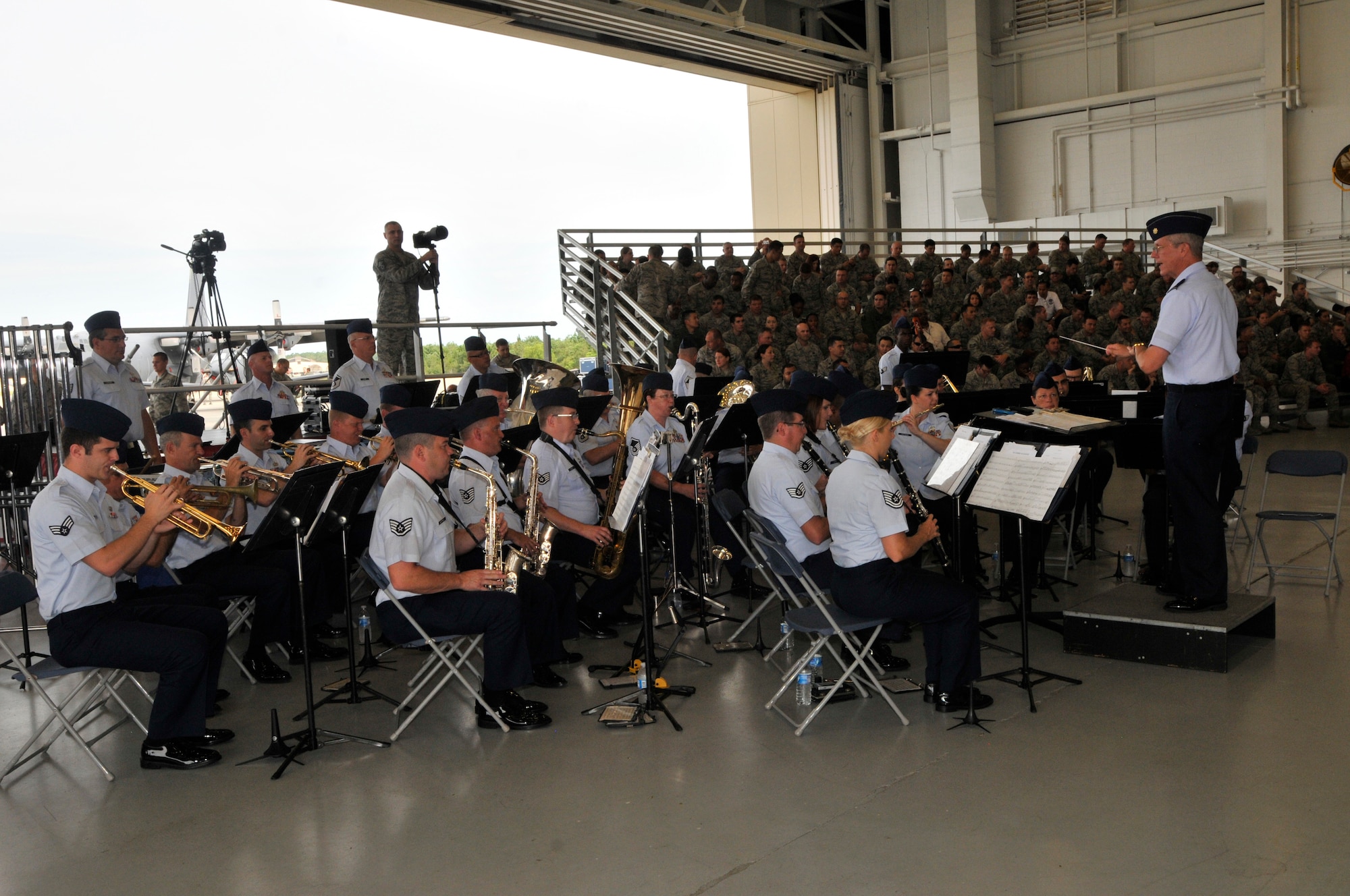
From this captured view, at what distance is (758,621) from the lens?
23.2 ft

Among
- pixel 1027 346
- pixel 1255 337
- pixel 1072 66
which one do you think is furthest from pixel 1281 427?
pixel 1072 66

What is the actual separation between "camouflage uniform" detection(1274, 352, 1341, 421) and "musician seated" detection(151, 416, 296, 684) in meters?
17.0

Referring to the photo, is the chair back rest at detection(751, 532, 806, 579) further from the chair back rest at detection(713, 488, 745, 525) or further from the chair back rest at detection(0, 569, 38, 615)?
the chair back rest at detection(0, 569, 38, 615)

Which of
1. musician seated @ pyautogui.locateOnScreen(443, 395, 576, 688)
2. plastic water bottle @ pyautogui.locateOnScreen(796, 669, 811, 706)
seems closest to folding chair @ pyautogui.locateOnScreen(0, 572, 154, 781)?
musician seated @ pyautogui.locateOnScreen(443, 395, 576, 688)

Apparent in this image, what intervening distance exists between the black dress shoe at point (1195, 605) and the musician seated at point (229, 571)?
16.6 feet

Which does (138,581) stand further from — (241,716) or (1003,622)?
(1003,622)

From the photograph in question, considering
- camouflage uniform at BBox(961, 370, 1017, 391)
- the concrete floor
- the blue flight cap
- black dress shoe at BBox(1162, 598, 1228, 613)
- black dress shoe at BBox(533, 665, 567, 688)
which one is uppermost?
the blue flight cap

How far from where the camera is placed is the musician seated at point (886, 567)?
16.9ft

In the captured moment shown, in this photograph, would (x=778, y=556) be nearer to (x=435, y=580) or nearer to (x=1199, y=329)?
(x=435, y=580)

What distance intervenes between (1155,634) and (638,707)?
9.37ft

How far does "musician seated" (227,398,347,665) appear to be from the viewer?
6559mm

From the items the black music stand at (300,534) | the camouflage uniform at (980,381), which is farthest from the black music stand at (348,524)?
the camouflage uniform at (980,381)

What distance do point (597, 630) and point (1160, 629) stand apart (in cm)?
342

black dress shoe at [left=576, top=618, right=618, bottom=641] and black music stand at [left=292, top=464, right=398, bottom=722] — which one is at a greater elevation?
black music stand at [left=292, top=464, right=398, bottom=722]
